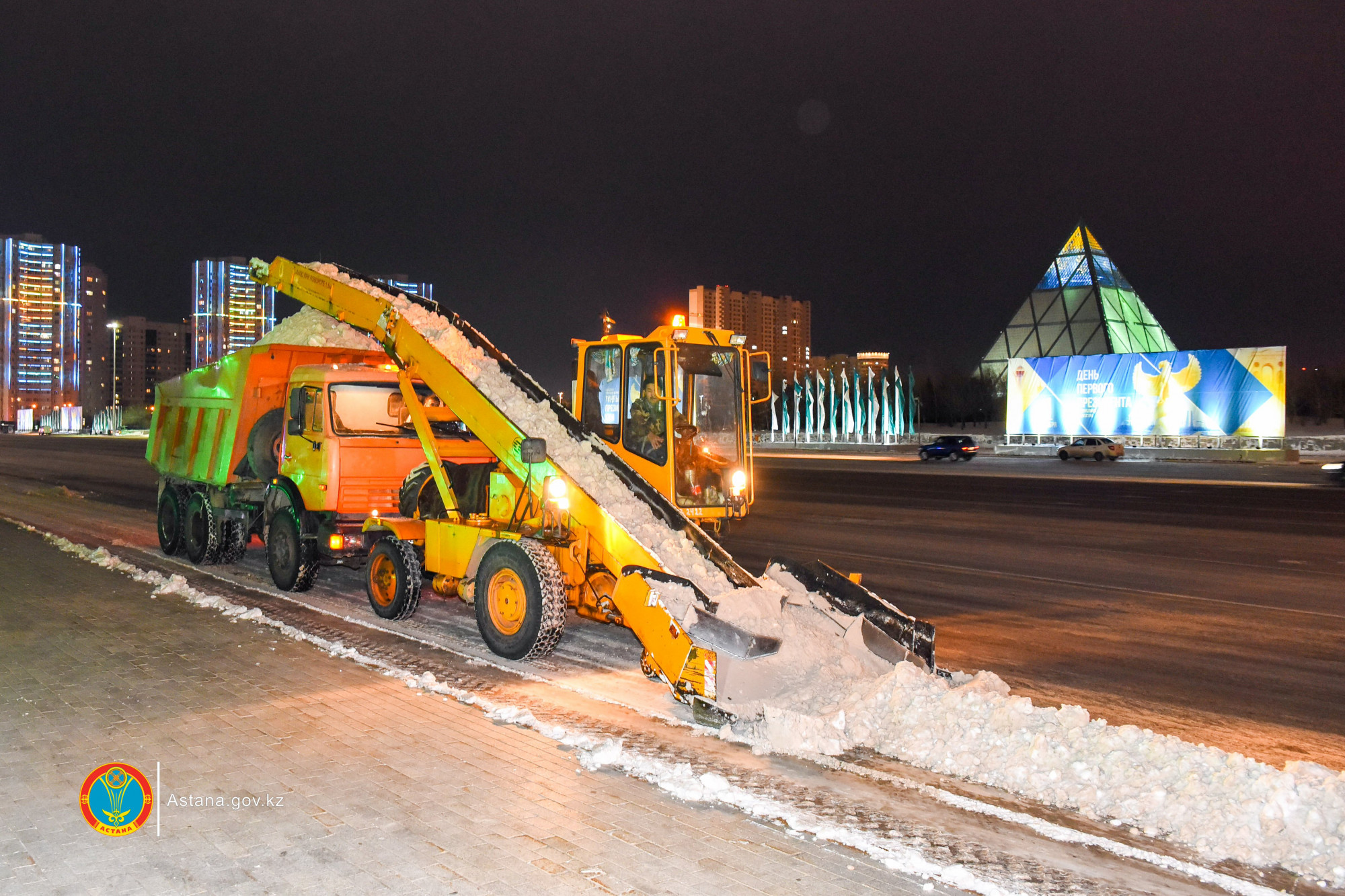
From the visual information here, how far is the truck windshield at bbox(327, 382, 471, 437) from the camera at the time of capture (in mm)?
10367

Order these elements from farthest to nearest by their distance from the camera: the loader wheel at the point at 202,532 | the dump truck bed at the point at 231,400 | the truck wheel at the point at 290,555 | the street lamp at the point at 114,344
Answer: the street lamp at the point at 114,344 → the loader wheel at the point at 202,532 → the dump truck bed at the point at 231,400 → the truck wheel at the point at 290,555

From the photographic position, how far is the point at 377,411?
10.7 metres

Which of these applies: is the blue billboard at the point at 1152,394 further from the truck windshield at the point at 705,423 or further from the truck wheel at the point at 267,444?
the truck wheel at the point at 267,444

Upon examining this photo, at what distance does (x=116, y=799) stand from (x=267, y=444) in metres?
7.50

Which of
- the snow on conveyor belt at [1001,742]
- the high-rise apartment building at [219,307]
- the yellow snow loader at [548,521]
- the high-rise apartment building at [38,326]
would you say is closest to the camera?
the snow on conveyor belt at [1001,742]

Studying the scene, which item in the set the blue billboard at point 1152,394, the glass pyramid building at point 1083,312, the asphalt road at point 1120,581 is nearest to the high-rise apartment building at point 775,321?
the glass pyramid building at point 1083,312

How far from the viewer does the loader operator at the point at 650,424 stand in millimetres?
10102

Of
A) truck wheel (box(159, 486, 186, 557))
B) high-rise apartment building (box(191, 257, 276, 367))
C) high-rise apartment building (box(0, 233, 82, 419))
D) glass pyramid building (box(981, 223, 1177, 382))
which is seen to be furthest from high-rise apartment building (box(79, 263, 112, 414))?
truck wheel (box(159, 486, 186, 557))

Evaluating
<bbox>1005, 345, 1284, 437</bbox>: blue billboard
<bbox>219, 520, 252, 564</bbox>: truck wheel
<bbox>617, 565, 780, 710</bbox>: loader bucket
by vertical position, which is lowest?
<bbox>617, 565, 780, 710</bbox>: loader bucket

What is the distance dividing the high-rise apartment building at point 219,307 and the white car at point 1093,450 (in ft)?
322

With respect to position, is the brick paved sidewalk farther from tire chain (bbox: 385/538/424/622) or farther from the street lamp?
the street lamp

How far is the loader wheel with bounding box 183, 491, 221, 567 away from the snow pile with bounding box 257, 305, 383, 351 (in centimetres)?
243

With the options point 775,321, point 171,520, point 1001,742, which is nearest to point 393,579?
point 1001,742

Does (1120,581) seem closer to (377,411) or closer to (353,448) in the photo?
(377,411)
